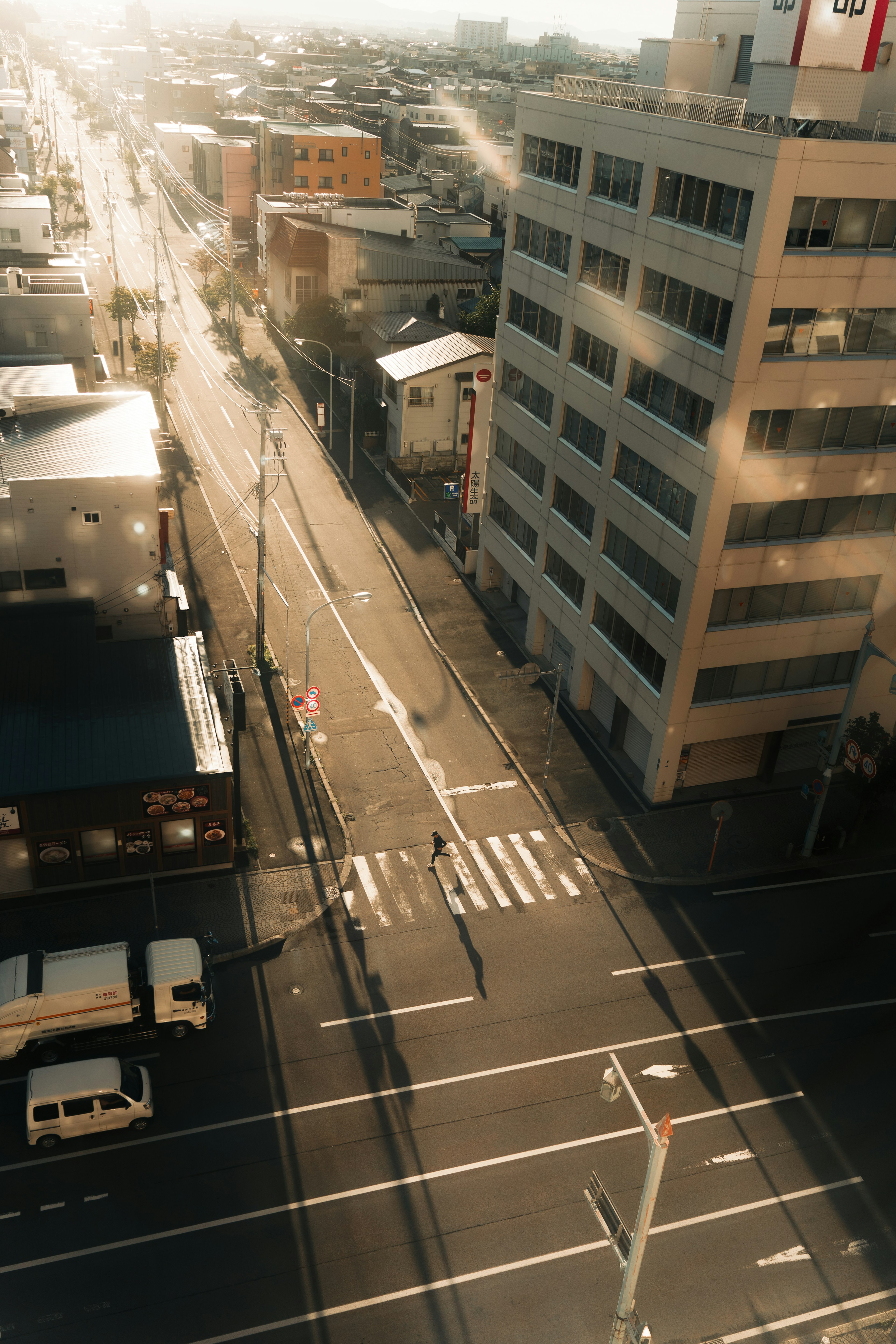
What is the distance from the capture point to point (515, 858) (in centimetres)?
4053

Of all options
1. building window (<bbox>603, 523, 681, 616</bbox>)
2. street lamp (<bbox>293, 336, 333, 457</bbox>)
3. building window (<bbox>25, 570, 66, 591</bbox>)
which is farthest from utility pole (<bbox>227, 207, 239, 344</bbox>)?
building window (<bbox>603, 523, 681, 616</bbox>)

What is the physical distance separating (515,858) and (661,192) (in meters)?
27.1

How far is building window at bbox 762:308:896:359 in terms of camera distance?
3506 centimetres

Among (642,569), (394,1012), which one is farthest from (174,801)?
(642,569)

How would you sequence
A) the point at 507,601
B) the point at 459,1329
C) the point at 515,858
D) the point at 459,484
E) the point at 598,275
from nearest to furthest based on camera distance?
the point at 459,1329 < the point at 515,858 < the point at 598,275 < the point at 507,601 < the point at 459,484

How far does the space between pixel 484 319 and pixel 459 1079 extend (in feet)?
246

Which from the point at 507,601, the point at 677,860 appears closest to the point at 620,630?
the point at 677,860

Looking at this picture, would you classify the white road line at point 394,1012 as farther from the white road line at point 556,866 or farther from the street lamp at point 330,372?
the street lamp at point 330,372

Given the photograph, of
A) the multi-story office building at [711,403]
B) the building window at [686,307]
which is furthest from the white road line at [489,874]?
the building window at [686,307]

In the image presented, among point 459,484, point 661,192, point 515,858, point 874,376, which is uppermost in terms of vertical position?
point 661,192

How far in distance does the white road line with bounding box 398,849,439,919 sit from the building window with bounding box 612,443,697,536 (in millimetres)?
16940

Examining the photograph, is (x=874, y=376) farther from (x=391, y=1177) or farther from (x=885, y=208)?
(x=391, y=1177)

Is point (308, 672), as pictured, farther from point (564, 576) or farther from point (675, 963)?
point (675, 963)

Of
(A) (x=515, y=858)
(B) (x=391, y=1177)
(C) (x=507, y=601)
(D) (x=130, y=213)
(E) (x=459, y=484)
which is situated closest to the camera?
(B) (x=391, y=1177)
